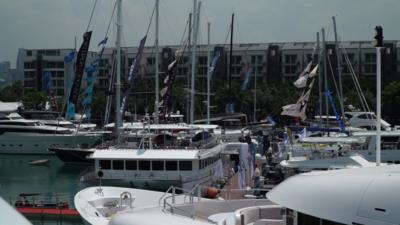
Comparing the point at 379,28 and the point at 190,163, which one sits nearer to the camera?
the point at 379,28

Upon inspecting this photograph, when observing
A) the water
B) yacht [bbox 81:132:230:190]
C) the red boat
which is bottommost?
the water

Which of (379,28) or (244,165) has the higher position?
(379,28)

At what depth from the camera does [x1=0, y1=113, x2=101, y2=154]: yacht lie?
61.6 metres

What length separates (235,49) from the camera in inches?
4855

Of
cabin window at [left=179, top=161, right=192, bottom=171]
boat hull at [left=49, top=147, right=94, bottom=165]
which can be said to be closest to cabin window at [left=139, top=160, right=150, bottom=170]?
cabin window at [left=179, top=161, right=192, bottom=171]

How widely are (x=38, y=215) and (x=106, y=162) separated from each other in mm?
4939

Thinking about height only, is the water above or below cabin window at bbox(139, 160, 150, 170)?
below

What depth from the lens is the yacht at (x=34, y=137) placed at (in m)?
61.6

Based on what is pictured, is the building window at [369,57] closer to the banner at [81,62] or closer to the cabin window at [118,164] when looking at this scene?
the banner at [81,62]

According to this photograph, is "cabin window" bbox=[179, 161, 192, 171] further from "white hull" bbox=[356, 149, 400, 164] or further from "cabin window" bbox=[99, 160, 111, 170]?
"white hull" bbox=[356, 149, 400, 164]

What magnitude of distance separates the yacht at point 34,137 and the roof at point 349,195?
54.1m

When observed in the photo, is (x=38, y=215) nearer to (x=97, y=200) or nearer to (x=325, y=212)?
(x=97, y=200)

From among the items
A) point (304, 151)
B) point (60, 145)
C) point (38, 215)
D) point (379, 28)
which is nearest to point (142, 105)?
point (60, 145)

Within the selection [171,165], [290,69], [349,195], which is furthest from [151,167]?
[290,69]
